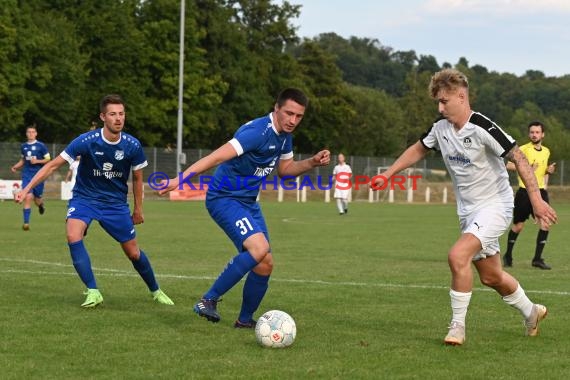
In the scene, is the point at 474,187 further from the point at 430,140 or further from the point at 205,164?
the point at 205,164

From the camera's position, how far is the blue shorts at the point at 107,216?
32.7 ft

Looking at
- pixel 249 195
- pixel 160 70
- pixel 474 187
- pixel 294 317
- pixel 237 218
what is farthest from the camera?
pixel 160 70

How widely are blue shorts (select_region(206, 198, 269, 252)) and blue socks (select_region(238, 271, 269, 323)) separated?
0.29 meters

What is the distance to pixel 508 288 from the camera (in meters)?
8.09

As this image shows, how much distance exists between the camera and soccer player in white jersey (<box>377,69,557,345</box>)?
302 inches

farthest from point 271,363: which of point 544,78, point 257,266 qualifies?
point 544,78

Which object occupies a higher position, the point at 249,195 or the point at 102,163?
the point at 102,163

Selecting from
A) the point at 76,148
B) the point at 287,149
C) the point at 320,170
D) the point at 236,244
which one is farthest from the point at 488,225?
the point at 320,170

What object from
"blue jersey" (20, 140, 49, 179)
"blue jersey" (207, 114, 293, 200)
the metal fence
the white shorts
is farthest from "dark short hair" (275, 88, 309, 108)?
the metal fence

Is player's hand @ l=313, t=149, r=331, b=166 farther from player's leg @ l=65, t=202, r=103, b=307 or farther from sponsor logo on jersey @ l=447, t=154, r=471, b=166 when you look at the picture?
player's leg @ l=65, t=202, r=103, b=307

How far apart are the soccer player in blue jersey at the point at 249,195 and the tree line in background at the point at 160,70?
150 feet

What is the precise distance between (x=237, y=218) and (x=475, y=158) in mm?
2066

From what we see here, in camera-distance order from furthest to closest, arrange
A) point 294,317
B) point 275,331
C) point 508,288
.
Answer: point 294,317
point 508,288
point 275,331

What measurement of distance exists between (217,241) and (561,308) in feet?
34.9
